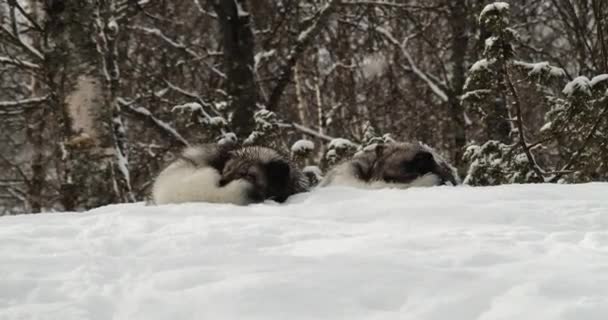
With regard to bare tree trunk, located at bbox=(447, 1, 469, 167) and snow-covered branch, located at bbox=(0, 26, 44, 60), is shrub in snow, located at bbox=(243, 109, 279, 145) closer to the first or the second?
bare tree trunk, located at bbox=(447, 1, 469, 167)

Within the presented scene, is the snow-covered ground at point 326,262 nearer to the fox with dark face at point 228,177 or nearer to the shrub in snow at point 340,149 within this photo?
the fox with dark face at point 228,177

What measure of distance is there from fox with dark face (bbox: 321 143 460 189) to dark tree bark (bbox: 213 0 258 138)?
3.73 meters

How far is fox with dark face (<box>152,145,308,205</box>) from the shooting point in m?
5.17

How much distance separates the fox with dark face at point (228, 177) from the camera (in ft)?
17.0

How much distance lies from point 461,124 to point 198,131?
169 inches

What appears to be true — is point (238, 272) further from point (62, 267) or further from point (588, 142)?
point (588, 142)

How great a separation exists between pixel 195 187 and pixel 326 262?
2639 mm

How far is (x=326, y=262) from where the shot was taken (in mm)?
2744

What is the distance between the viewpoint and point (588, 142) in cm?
652

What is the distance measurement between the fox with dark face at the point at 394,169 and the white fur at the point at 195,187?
151cm

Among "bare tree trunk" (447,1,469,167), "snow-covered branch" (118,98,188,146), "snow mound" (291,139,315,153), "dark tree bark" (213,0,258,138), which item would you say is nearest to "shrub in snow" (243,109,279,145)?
"snow mound" (291,139,315,153)

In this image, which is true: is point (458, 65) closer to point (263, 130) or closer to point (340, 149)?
point (340, 149)

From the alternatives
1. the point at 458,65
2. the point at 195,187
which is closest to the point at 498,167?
the point at 195,187

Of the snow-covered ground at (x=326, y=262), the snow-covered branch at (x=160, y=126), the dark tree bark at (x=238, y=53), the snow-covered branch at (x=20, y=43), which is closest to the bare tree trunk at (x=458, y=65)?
the dark tree bark at (x=238, y=53)
